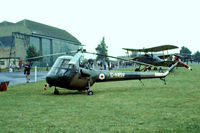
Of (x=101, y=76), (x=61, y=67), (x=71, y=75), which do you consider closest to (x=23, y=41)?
(x=101, y=76)

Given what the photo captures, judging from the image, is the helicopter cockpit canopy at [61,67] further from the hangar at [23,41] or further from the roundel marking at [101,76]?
the hangar at [23,41]

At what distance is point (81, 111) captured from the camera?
24.0ft

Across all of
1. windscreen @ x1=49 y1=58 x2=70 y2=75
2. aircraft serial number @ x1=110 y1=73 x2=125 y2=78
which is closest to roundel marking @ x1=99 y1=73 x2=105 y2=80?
aircraft serial number @ x1=110 y1=73 x2=125 y2=78

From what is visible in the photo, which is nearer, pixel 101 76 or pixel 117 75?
pixel 101 76

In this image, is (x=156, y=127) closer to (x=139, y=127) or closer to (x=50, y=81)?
(x=139, y=127)

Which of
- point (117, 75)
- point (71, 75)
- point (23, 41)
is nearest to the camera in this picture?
point (71, 75)

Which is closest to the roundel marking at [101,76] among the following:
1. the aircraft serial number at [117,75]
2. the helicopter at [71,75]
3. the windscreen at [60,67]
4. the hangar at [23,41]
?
the helicopter at [71,75]

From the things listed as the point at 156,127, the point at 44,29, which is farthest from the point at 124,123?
the point at 44,29

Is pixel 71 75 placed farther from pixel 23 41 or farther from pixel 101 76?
pixel 23 41

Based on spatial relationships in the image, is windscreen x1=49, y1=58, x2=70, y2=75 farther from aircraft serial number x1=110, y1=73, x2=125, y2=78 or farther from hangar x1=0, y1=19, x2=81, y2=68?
hangar x1=0, y1=19, x2=81, y2=68

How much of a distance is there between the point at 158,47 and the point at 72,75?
23.5 m

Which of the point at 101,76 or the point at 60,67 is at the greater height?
the point at 60,67

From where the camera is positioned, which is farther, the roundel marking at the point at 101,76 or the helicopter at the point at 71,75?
the roundel marking at the point at 101,76

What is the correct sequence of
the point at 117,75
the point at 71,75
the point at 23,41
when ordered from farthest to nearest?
the point at 23,41 < the point at 117,75 < the point at 71,75
